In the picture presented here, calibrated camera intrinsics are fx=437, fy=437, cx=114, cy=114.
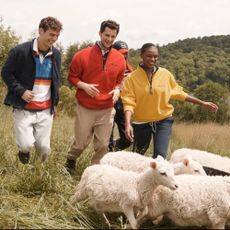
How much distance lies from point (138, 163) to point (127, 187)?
1.04 meters

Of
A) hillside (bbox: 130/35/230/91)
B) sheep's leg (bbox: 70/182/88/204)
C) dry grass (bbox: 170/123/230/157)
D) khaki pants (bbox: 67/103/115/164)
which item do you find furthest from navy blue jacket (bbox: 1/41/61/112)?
hillside (bbox: 130/35/230/91)

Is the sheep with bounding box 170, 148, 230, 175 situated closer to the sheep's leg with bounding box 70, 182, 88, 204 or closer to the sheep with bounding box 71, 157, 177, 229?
the sheep with bounding box 71, 157, 177, 229

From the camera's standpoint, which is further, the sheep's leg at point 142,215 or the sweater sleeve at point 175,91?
the sweater sleeve at point 175,91

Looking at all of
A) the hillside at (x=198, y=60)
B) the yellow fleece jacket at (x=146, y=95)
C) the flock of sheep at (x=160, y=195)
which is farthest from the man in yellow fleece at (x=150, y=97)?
the hillside at (x=198, y=60)

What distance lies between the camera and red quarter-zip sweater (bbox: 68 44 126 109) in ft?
21.9

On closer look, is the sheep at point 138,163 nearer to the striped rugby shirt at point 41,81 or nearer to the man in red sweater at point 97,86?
the man in red sweater at point 97,86

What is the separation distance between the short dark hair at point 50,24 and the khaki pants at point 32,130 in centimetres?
120

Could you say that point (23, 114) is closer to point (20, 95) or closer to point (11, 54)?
point (20, 95)

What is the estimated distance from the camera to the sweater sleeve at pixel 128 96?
683 centimetres

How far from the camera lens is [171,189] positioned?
487cm

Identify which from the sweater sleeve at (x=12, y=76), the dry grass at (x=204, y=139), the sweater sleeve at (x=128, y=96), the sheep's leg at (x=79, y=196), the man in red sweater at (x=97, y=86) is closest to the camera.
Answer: the sheep's leg at (x=79, y=196)

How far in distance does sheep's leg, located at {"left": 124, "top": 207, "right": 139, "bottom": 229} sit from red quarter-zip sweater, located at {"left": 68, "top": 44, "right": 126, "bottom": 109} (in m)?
2.32

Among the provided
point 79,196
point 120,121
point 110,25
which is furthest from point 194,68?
point 79,196

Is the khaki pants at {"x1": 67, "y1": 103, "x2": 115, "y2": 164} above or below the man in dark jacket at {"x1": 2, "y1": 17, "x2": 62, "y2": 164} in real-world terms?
below
